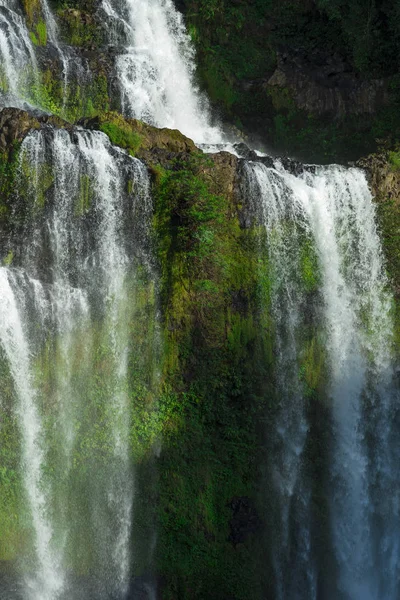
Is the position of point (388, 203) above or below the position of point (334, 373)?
above

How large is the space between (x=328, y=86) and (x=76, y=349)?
12.5m

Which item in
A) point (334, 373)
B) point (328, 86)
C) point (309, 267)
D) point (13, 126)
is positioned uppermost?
point (328, 86)

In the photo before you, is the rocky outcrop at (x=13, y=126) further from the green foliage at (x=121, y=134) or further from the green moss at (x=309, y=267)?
the green moss at (x=309, y=267)

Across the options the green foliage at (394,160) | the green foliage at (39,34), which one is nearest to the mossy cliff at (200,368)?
the green foliage at (394,160)

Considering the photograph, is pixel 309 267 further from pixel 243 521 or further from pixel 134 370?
pixel 243 521

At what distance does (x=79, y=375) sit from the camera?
42.7 feet

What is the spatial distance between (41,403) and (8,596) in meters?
3.22

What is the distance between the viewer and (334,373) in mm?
14727

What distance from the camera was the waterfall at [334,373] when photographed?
45.9 ft

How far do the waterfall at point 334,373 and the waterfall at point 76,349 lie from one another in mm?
2939

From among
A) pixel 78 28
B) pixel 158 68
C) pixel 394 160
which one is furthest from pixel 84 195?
pixel 78 28

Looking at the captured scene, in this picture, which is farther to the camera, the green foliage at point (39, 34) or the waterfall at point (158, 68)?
the waterfall at point (158, 68)

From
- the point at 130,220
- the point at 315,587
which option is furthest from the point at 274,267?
the point at 315,587

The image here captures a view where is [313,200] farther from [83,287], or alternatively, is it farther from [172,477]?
[172,477]
